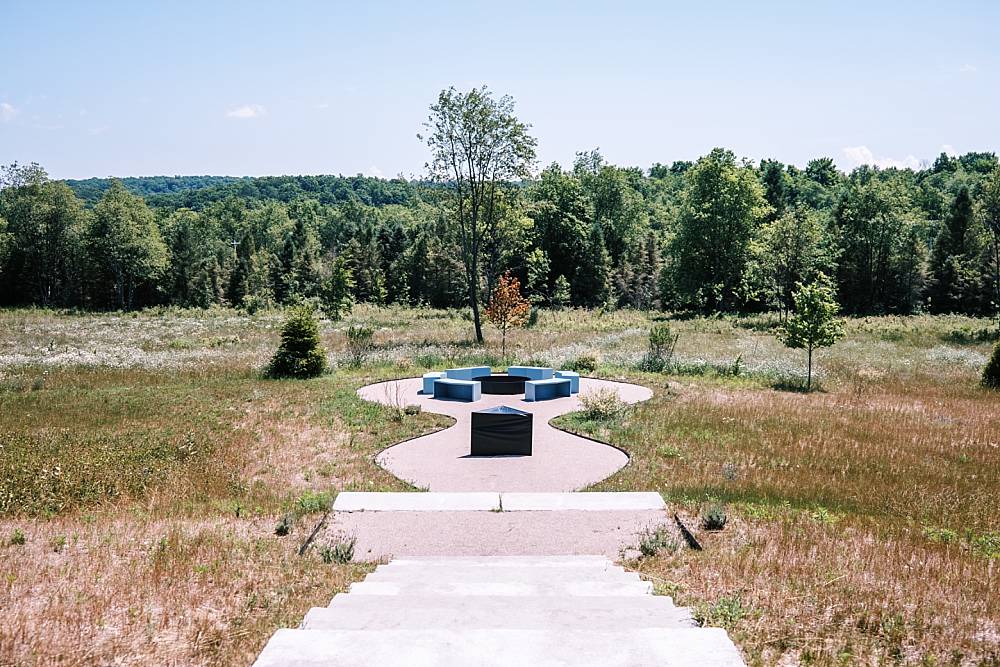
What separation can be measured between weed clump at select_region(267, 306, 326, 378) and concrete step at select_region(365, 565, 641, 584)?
18.9 meters

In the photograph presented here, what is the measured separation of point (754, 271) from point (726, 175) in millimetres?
8615

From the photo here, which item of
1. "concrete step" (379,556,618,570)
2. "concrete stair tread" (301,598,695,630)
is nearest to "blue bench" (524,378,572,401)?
"concrete step" (379,556,618,570)

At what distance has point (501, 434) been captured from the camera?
635 inches

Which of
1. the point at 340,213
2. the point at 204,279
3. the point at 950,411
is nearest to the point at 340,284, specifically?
the point at 204,279

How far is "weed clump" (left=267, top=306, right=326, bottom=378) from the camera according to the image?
87.9 ft

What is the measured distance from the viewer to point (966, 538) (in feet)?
35.8

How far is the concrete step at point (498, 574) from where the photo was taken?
8289 mm

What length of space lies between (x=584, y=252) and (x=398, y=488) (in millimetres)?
62446

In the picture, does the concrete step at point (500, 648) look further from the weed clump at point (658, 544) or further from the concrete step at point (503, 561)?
the weed clump at point (658, 544)

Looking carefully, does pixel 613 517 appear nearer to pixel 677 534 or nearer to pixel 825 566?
pixel 677 534

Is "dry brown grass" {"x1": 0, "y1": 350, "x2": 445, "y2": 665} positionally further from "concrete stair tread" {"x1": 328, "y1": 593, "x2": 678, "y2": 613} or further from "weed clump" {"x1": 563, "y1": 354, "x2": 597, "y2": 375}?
"weed clump" {"x1": 563, "y1": 354, "x2": 597, "y2": 375}

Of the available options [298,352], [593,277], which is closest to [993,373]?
[298,352]

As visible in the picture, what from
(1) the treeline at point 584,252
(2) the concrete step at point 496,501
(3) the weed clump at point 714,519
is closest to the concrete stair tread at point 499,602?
(3) the weed clump at point 714,519

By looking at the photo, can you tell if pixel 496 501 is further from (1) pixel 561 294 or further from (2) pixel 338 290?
(1) pixel 561 294
